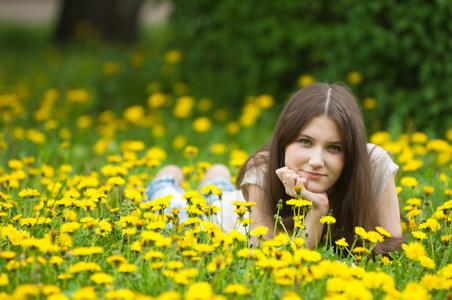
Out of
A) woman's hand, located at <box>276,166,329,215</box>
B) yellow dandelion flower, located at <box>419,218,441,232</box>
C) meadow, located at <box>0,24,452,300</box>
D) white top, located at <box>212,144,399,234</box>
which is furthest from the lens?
white top, located at <box>212,144,399,234</box>

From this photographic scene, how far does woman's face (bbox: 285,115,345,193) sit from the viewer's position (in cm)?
242

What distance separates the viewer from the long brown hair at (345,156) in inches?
97.0

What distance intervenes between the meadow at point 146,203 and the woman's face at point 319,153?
294mm

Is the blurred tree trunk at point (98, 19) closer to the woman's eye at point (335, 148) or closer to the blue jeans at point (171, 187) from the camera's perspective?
the blue jeans at point (171, 187)

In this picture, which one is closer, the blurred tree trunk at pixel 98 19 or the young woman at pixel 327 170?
the young woman at pixel 327 170

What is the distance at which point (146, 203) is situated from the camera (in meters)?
2.20

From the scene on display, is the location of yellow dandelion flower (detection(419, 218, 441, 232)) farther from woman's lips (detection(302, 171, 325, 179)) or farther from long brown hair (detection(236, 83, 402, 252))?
woman's lips (detection(302, 171, 325, 179))

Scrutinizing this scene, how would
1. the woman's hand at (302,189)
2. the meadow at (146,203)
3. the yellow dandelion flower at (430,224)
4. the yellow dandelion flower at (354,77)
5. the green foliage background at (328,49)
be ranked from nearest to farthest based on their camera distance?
the meadow at (146,203)
the yellow dandelion flower at (430,224)
the woman's hand at (302,189)
the green foliage background at (328,49)
the yellow dandelion flower at (354,77)

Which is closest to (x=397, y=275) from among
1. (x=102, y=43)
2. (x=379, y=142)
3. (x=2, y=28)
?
(x=379, y=142)

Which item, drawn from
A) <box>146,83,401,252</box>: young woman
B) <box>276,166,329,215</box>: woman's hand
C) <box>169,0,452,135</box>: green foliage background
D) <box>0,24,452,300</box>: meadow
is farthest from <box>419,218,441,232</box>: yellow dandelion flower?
<box>169,0,452,135</box>: green foliage background

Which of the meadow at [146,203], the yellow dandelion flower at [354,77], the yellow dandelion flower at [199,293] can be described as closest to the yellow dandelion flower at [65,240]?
the meadow at [146,203]

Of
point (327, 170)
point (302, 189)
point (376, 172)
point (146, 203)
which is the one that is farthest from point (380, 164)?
point (146, 203)

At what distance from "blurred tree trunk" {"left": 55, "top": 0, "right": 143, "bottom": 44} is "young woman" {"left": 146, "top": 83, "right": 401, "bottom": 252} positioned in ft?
21.4

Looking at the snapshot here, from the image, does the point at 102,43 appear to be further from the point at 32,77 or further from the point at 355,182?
the point at 355,182
